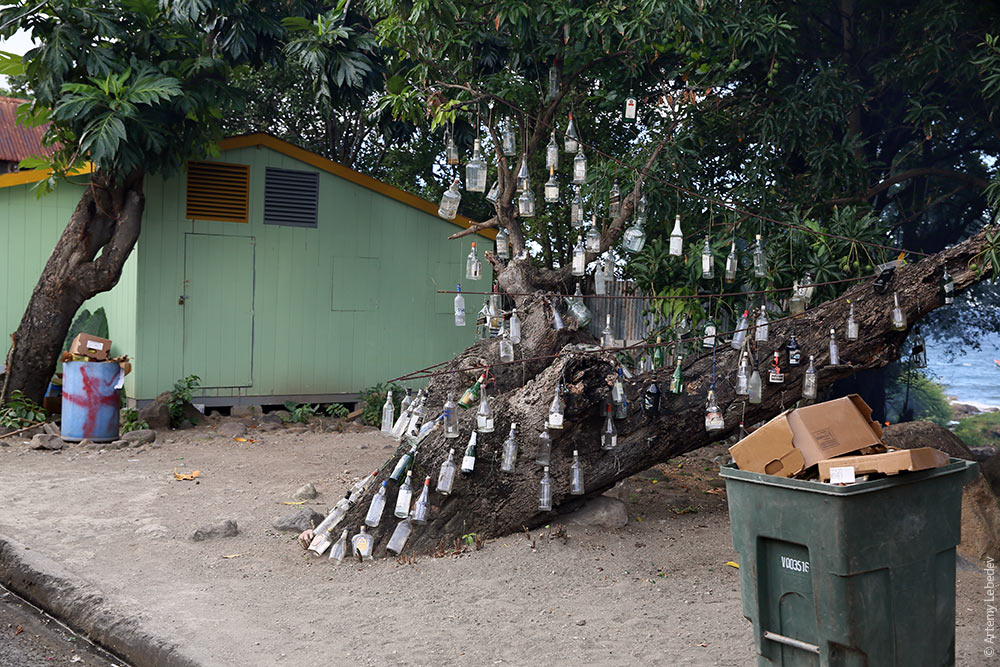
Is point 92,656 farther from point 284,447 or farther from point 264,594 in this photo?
point 284,447

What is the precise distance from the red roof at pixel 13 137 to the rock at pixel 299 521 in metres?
16.0

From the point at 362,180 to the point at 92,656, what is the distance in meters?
8.23

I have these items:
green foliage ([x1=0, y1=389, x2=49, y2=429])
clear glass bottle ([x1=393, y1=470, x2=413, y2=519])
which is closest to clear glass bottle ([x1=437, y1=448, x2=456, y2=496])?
clear glass bottle ([x1=393, y1=470, x2=413, y2=519])

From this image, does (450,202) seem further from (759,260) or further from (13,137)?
(13,137)

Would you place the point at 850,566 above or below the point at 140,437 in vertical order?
above

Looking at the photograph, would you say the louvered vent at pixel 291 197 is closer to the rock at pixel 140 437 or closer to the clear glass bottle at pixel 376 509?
the rock at pixel 140 437

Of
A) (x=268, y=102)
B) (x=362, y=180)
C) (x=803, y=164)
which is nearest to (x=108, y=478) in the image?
(x=362, y=180)

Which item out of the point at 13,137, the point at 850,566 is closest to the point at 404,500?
the point at 850,566

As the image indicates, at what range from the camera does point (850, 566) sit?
3.14 m

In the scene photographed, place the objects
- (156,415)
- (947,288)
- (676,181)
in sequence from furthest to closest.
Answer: (156,415) → (676,181) → (947,288)

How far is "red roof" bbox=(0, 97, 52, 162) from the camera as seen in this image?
1931cm

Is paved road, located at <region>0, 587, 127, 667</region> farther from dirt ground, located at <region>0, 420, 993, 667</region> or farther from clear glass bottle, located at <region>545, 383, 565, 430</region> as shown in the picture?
clear glass bottle, located at <region>545, 383, 565, 430</region>

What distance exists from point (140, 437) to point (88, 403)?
24.8 inches

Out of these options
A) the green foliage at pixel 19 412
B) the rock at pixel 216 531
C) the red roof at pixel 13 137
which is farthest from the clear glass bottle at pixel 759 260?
the red roof at pixel 13 137
